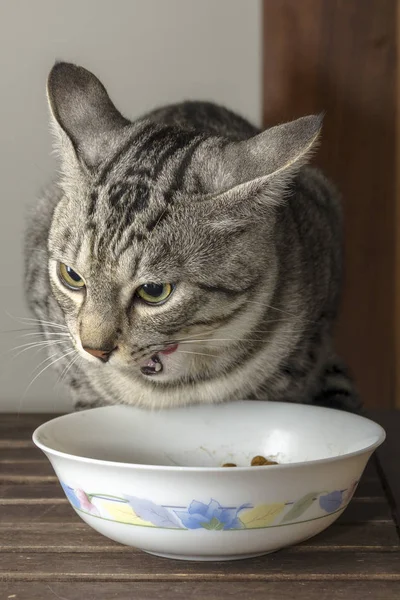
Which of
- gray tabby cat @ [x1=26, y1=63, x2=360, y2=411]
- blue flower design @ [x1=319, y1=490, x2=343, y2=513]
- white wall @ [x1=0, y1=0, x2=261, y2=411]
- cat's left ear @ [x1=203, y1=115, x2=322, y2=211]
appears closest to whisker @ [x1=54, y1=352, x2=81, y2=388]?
gray tabby cat @ [x1=26, y1=63, x2=360, y2=411]

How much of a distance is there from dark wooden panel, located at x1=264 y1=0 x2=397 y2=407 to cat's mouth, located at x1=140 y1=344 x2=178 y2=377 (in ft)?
2.42

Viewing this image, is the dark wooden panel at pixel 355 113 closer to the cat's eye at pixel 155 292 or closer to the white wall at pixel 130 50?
the white wall at pixel 130 50

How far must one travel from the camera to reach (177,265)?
3.54 feet

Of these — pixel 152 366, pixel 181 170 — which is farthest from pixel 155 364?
pixel 181 170

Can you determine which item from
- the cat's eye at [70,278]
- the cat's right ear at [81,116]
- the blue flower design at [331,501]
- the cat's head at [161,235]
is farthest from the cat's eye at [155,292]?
the blue flower design at [331,501]

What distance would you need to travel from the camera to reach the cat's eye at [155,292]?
1077mm

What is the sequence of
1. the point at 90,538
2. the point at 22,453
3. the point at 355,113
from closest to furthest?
the point at 90,538 → the point at 22,453 → the point at 355,113

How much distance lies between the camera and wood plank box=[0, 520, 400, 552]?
3.25 ft

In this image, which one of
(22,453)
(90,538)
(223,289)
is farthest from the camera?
(22,453)

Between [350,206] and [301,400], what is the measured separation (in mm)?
574

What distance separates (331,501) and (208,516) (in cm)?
15

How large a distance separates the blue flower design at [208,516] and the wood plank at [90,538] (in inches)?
4.7

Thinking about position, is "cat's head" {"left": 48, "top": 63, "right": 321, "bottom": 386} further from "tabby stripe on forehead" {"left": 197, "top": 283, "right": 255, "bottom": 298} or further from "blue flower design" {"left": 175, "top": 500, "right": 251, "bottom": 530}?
"blue flower design" {"left": 175, "top": 500, "right": 251, "bottom": 530}

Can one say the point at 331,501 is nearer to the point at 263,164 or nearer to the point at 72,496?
the point at 72,496
